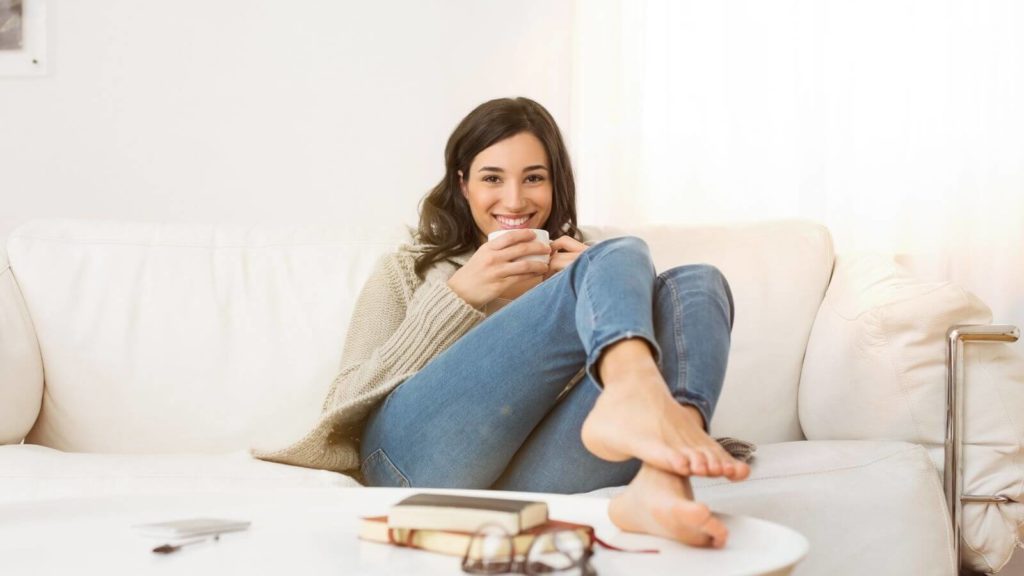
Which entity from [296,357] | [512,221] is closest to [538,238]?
[512,221]

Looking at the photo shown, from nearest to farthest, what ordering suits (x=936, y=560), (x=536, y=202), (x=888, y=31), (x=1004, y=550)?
(x=936, y=560)
(x=1004, y=550)
(x=536, y=202)
(x=888, y=31)

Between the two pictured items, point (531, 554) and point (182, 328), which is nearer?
point (531, 554)

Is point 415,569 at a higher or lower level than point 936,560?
higher

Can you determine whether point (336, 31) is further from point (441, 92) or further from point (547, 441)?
point (547, 441)

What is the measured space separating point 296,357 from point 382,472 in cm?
47

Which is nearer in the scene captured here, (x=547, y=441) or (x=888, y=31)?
(x=547, y=441)

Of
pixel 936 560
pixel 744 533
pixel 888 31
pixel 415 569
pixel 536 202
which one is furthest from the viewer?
pixel 888 31

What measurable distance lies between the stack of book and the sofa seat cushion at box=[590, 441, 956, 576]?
0.57 m

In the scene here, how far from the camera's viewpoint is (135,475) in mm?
1594

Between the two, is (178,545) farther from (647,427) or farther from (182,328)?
(182,328)

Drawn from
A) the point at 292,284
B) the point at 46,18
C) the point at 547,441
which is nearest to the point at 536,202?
the point at 292,284

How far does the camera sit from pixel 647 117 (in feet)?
9.52

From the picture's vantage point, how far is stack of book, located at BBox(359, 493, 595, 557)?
877 millimetres

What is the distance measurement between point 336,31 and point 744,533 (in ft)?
7.28
